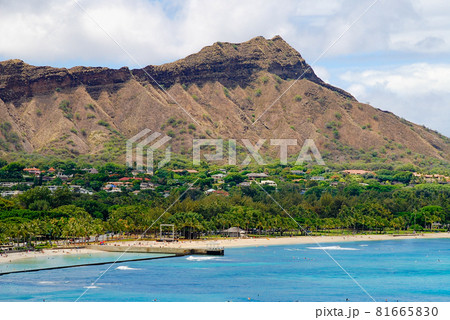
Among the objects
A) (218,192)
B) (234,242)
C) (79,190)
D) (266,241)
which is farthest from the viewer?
(218,192)

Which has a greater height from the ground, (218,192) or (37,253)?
(218,192)

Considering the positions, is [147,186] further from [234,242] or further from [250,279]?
[250,279]

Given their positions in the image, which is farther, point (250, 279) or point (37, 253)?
point (37, 253)

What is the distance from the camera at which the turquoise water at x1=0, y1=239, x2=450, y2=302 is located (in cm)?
7156

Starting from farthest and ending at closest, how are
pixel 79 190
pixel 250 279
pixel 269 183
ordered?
pixel 269 183 → pixel 79 190 → pixel 250 279

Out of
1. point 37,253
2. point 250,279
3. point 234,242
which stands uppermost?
point 234,242

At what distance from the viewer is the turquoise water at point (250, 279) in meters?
71.6

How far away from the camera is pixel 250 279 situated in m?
82.8

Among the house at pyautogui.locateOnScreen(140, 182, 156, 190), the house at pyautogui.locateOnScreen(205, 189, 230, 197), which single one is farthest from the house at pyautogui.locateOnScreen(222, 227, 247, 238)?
the house at pyautogui.locateOnScreen(140, 182, 156, 190)

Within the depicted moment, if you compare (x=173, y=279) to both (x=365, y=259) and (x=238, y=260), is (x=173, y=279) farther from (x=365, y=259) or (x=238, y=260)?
(x=365, y=259)

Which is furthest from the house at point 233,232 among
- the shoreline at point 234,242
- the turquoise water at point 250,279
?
the turquoise water at point 250,279

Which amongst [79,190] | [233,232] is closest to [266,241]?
[233,232]

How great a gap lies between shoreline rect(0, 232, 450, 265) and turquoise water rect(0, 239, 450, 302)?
13.3 ft

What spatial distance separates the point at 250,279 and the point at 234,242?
115 ft
